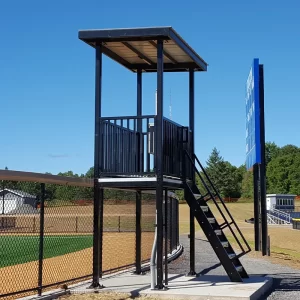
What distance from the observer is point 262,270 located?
57.6ft

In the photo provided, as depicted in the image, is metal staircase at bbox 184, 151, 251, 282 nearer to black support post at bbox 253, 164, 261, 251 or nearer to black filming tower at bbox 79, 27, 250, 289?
black filming tower at bbox 79, 27, 250, 289

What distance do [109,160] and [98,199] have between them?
0.90 meters

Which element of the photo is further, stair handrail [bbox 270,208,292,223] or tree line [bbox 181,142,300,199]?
tree line [bbox 181,142,300,199]

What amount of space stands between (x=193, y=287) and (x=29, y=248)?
46.5ft

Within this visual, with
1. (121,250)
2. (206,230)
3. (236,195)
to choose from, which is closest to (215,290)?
(206,230)

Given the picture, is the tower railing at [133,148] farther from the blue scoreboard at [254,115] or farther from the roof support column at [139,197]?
the blue scoreboard at [254,115]

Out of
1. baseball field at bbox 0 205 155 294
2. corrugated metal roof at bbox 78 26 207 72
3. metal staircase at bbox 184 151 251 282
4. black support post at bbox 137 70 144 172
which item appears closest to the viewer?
corrugated metal roof at bbox 78 26 207 72

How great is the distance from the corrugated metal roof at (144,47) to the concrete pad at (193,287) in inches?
202

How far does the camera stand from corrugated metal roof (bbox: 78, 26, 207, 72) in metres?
12.7

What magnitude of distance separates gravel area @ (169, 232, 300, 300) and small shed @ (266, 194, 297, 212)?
47977mm

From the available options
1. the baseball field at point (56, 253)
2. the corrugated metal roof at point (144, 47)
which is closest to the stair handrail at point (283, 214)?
the baseball field at point (56, 253)

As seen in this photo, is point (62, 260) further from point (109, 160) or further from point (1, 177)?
point (1, 177)

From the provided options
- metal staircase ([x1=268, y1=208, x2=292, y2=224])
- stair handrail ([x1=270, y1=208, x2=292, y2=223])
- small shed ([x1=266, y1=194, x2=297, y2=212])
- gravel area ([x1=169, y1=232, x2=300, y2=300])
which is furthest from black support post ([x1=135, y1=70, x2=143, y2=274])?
small shed ([x1=266, y1=194, x2=297, y2=212])

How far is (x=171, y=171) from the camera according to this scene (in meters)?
13.7
